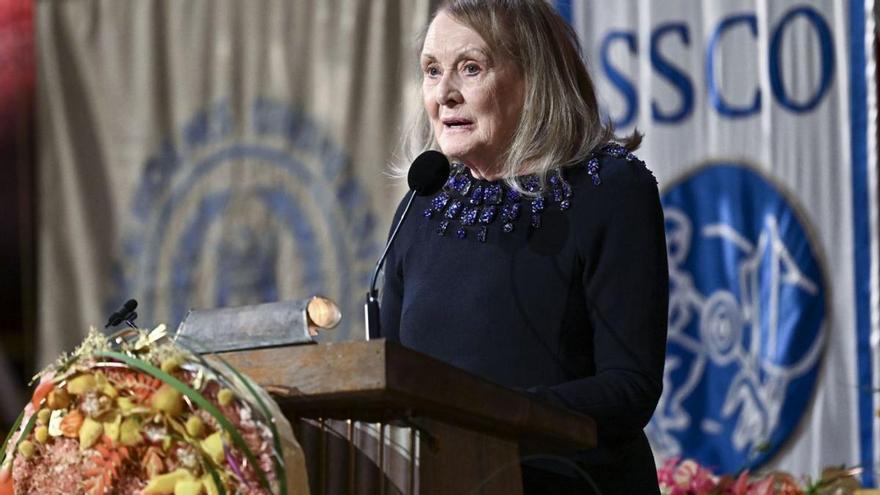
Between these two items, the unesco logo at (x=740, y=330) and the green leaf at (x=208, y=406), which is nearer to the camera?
the green leaf at (x=208, y=406)

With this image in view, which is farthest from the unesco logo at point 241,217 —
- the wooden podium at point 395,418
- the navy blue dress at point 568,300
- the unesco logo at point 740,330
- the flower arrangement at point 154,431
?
the flower arrangement at point 154,431

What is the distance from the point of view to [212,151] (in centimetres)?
546

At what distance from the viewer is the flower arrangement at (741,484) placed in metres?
2.84

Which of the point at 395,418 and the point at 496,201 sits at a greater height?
the point at 496,201

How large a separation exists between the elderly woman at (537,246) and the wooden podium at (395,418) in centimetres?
13

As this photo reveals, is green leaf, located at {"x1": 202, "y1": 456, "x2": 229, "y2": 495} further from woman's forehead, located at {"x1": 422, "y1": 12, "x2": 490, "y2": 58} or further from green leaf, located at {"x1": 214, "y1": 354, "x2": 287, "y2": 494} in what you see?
woman's forehead, located at {"x1": 422, "y1": 12, "x2": 490, "y2": 58}

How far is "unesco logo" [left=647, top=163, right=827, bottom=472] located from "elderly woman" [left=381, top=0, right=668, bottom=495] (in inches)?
94.1

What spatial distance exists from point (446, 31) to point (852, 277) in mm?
2622

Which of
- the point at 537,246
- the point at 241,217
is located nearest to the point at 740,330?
the point at 241,217

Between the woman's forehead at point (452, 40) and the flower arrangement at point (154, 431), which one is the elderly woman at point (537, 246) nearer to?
the woman's forehead at point (452, 40)

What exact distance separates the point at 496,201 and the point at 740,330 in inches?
101

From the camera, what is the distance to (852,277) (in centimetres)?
441

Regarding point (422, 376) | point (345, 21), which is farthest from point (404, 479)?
point (345, 21)

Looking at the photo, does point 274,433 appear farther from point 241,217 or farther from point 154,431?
point 241,217
